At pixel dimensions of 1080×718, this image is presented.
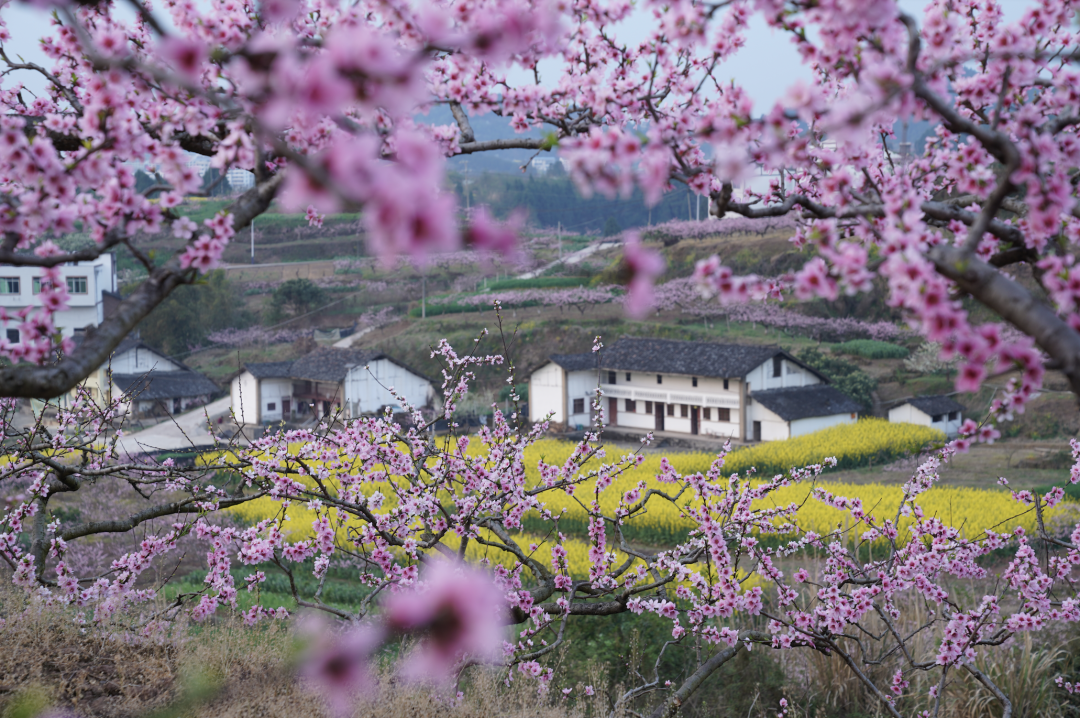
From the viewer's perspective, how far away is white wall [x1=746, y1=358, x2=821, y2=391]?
83.6 feet

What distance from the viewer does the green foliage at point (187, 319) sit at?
3953 centimetres

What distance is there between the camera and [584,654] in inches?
338

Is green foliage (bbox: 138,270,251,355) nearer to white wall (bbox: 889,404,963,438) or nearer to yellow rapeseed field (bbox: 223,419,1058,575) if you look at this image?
yellow rapeseed field (bbox: 223,419,1058,575)

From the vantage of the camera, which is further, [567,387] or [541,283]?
[541,283]

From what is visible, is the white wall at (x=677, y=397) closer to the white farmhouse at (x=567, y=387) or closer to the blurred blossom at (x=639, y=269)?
the white farmhouse at (x=567, y=387)

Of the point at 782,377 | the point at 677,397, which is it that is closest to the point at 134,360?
the point at 677,397

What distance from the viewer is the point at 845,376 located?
29344mm

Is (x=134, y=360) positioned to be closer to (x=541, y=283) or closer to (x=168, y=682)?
(x=541, y=283)

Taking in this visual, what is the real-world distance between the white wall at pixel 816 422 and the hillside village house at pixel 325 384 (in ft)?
43.3

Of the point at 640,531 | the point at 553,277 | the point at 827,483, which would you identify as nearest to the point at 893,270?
the point at 640,531

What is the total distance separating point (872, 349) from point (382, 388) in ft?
60.8

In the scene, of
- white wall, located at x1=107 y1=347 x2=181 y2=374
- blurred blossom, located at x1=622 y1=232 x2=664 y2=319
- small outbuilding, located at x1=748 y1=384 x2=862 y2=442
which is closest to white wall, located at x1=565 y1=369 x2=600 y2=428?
small outbuilding, located at x1=748 y1=384 x2=862 y2=442

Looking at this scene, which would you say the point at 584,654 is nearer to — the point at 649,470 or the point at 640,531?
the point at 640,531

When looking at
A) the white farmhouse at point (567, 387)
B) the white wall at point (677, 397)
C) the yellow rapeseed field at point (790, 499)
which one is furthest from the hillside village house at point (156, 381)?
the white wall at point (677, 397)
